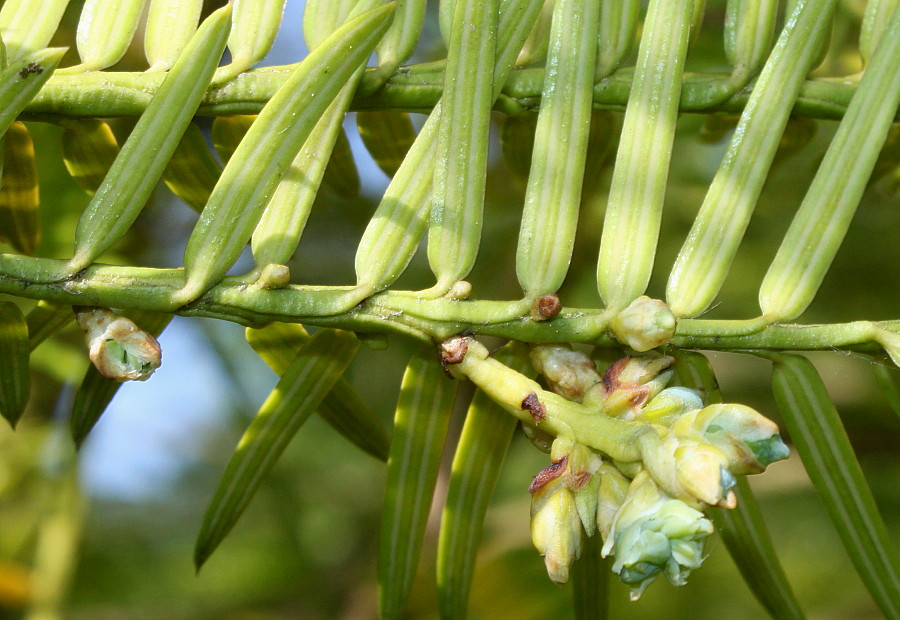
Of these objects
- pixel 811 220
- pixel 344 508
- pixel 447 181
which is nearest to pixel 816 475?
pixel 811 220

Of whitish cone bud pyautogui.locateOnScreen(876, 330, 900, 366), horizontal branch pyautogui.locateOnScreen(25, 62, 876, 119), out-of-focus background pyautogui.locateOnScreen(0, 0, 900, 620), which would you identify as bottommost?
out-of-focus background pyautogui.locateOnScreen(0, 0, 900, 620)

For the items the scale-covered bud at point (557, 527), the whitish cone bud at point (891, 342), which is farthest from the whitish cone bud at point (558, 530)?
the whitish cone bud at point (891, 342)

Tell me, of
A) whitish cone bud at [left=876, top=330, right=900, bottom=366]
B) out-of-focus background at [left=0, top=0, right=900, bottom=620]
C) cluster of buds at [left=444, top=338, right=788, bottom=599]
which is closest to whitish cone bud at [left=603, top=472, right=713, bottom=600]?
cluster of buds at [left=444, top=338, right=788, bottom=599]

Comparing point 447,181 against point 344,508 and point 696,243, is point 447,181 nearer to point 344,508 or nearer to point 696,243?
point 696,243

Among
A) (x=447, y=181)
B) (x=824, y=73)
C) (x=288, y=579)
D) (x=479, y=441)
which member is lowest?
(x=288, y=579)

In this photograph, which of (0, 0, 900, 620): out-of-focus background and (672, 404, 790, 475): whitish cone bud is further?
(0, 0, 900, 620): out-of-focus background

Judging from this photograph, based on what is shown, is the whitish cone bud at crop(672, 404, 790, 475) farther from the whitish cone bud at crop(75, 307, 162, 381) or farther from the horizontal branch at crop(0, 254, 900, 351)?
the whitish cone bud at crop(75, 307, 162, 381)
